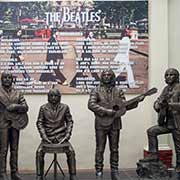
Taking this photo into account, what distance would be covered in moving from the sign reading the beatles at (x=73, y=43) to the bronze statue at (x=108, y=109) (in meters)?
1.51

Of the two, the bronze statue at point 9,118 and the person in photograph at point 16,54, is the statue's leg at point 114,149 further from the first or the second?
the person in photograph at point 16,54

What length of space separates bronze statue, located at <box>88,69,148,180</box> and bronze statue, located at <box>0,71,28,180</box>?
106 cm

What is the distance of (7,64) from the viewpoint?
9.40m

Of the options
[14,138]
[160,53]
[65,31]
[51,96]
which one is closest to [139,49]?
[160,53]

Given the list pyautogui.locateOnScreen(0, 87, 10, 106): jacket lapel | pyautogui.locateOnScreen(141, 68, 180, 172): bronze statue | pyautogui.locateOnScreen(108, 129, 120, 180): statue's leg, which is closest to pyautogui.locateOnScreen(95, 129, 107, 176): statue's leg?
pyautogui.locateOnScreen(108, 129, 120, 180): statue's leg

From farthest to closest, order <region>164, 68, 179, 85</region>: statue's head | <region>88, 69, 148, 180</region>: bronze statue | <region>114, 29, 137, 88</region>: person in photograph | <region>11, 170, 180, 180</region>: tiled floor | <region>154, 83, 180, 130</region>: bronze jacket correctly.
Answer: <region>114, 29, 137, 88</region>: person in photograph
<region>11, 170, 180, 180</region>: tiled floor
<region>164, 68, 179, 85</region>: statue's head
<region>154, 83, 180, 130</region>: bronze jacket
<region>88, 69, 148, 180</region>: bronze statue

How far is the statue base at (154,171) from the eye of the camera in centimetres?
825

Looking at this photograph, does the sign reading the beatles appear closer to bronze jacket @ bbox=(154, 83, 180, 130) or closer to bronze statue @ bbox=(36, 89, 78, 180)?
bronze jacket @ bbox=(154, 83, 180, 130)

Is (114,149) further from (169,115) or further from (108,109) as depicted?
(169,115)

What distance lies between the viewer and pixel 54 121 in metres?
8.02

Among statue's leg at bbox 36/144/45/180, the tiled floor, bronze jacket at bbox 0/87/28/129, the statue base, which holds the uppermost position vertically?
bronze jacket at bbox 0/87/28/129

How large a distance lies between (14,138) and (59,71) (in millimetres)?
2023

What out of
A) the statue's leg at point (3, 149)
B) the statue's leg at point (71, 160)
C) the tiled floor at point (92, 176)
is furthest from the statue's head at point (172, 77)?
the statue's leg at point (3, 149)

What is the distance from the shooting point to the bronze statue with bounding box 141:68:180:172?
812 cm
